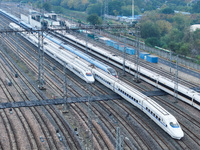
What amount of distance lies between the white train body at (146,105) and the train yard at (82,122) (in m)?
0.97

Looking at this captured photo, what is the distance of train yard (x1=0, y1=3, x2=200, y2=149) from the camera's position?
34.6m

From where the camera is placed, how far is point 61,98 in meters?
47.2

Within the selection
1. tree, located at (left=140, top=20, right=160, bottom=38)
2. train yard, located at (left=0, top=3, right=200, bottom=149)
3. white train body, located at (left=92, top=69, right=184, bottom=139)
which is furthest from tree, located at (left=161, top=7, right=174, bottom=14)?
white train body, located at (left=92, top=69, right=184, bottom=139)

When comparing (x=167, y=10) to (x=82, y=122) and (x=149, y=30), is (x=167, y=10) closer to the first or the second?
(x=149, y=30)

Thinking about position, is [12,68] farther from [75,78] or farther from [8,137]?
[8,137]

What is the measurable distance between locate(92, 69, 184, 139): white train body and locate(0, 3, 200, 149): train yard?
97 centimetres

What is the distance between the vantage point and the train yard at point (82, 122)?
34.6 m

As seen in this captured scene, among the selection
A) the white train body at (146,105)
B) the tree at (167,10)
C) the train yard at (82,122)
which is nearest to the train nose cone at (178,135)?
the white train body at (146,105)

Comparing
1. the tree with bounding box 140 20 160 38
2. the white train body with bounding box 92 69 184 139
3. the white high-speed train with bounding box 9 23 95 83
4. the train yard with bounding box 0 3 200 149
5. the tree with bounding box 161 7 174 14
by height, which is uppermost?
the tree with bounding box 161 7 174 14

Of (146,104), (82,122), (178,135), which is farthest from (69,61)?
(178,135)

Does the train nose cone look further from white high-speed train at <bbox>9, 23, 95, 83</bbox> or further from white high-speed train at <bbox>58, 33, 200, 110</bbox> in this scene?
white high-speed train at <bbox>9, 23, 95, 83</bbox>

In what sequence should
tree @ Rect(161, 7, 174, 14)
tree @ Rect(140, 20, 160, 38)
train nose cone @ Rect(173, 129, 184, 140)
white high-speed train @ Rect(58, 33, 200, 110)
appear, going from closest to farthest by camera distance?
train nose cone @ Rect(173, 129, 184, 140) → white high-speed train @ Rect(58, 33, 200, 110) → tree @ Rect(140, 20, 160, 38) → tree @ Rect(161, 7, 174, 14)

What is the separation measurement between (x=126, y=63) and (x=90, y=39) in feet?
135

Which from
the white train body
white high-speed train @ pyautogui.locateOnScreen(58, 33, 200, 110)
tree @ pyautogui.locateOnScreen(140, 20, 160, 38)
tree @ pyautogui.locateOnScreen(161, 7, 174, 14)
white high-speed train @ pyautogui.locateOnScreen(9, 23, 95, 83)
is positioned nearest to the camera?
the white train body
